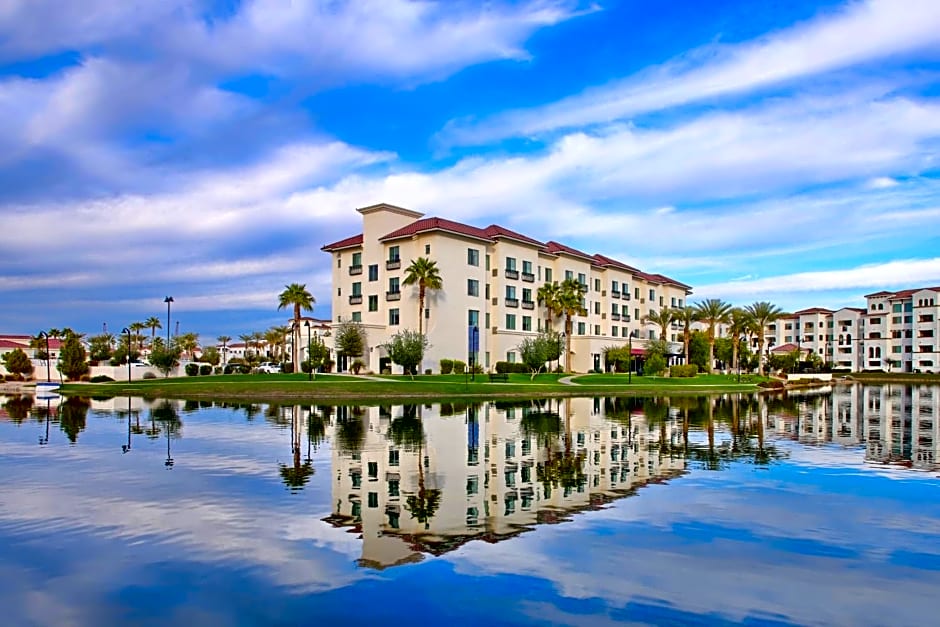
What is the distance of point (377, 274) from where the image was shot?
71.2 meters

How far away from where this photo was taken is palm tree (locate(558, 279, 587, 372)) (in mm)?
76125

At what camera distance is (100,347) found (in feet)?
348

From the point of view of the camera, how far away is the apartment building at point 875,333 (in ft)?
431

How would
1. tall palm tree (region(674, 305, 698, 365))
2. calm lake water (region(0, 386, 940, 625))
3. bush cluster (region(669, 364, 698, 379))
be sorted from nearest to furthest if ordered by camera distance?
calm lake water (region(0, 386, 940, 625)), bush cluster (region(669, 364, 698, 379)), tall palm tree (region(674, 305, 698, 365))

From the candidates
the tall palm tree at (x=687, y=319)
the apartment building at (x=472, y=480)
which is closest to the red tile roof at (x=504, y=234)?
the tall palm tree at (x=687, y=319)

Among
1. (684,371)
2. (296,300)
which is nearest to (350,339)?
(296,300)

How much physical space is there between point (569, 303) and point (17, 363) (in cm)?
6183

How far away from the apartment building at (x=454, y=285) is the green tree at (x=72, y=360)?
25.6 meters

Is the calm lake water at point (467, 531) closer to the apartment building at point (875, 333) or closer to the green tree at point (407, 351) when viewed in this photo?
the green tree at point (407, 351)

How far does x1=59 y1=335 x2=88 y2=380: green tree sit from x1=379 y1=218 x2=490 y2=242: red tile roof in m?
32.7

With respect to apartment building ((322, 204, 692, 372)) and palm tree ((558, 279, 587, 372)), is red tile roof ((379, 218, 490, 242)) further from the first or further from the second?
palm tree ((558, 279, 587, 372))

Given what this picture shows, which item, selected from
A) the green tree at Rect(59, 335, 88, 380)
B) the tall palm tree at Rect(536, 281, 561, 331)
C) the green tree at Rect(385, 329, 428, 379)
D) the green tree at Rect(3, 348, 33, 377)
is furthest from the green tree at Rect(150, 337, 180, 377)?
the tall palm tree at Rect(536, 281, 561, 331)

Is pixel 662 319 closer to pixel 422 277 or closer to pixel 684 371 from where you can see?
pixel 684 371

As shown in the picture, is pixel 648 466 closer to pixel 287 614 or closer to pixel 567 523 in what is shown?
pixel 567 523
